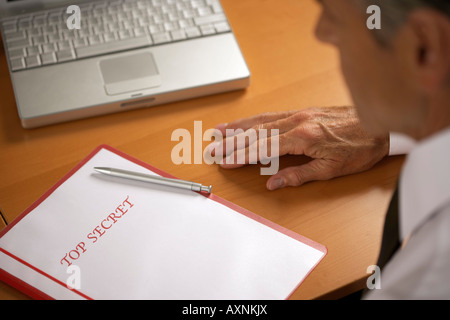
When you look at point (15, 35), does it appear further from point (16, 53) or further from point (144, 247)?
point (144, 247)

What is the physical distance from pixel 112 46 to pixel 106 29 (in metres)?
0.05

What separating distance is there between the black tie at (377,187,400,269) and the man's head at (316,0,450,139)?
125 mm

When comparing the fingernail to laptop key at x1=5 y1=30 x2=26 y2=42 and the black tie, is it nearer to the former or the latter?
the black tie

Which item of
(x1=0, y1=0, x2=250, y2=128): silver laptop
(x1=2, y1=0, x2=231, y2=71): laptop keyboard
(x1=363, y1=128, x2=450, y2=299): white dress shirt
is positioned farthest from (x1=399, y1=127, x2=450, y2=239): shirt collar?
(x1=2, y1=0, x2=231, y2=71): laptop keyboard

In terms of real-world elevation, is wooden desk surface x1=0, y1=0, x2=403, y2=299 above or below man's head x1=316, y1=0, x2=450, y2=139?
below

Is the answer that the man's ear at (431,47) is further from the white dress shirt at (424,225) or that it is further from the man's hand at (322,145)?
the man's hand at (322,145)

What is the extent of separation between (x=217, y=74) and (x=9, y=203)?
1.41ft

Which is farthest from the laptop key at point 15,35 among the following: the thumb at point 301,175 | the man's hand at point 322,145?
the thumb at point 301,175

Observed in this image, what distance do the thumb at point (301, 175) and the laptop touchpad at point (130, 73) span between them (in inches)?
11.7

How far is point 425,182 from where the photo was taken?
23.9 inches

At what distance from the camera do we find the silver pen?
84 cm

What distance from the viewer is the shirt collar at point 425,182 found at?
0.58 meters

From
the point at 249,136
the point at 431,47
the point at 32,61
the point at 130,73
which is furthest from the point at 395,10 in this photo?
the point at 32,61

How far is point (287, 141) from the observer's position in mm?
885
